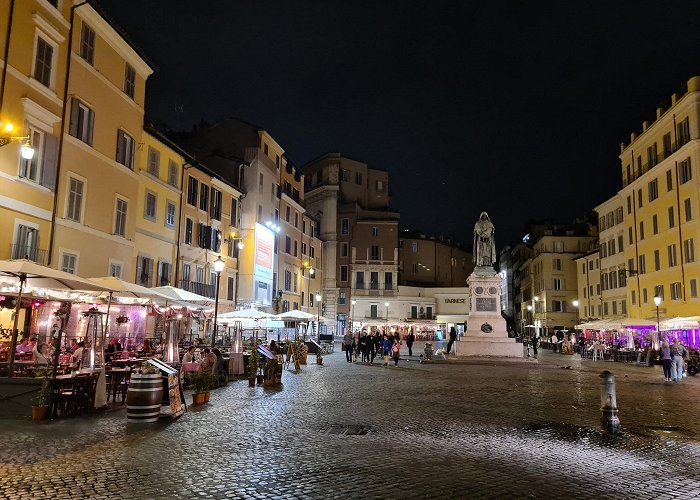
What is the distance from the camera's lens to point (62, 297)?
17531 millimetres

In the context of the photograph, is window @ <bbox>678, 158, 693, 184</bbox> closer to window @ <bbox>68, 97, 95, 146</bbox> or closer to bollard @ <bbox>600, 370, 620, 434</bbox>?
bollard @ <bbox>600, 370, 620, 434</bbox>

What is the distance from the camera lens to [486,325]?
33.7 metres

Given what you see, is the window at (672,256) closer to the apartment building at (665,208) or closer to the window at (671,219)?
the apartment building at (665,208)

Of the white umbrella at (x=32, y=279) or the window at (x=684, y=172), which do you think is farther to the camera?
the window at (x=684, y=172)

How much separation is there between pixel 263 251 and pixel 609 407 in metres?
36.6

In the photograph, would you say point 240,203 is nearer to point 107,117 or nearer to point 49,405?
point 107,117

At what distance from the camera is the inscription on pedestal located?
33969 millimetres

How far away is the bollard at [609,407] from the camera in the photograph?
11.3 meters

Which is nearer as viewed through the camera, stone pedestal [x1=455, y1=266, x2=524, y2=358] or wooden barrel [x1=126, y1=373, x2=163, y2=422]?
wooden barrel [x1=126, y1=373, x2=163, y2=422]

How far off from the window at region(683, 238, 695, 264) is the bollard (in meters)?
30.6

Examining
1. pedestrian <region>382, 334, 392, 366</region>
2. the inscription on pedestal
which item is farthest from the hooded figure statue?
pedestrian <region>382, 334, 392, 366</region>

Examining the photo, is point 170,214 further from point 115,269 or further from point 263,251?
point 263,251

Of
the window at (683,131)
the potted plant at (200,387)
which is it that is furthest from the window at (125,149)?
the window at (683,131)

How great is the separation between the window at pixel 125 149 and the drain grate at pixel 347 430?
791 inches
